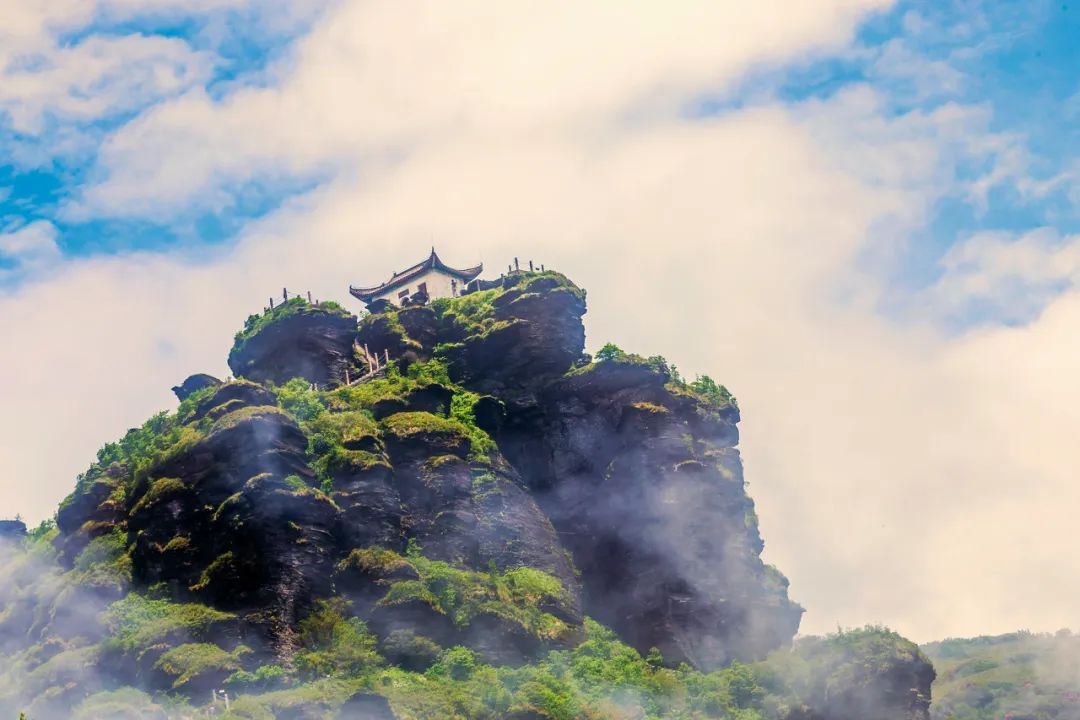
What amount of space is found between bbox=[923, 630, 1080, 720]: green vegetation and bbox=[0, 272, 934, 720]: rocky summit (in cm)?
2970

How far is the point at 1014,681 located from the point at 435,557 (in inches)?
2297

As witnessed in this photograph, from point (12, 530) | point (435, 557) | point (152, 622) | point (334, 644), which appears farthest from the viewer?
point (12, 530)

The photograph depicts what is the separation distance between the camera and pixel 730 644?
79375mm

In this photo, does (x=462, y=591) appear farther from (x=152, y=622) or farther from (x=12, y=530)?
(x=12, y=530)

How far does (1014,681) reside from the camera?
114688 millimetres

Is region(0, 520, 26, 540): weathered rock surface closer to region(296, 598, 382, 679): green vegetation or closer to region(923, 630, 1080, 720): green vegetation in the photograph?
region(296, 598, 382, 679): green vegetation

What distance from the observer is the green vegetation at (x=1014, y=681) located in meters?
105

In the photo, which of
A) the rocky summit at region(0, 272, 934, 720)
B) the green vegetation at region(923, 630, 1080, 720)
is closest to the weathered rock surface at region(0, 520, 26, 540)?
the rocky summit at region(0, 272, 934, 720)

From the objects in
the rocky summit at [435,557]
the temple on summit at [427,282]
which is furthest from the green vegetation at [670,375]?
the temple on summit at [427,282]

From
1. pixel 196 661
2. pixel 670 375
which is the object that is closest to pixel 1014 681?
pixel 670 375

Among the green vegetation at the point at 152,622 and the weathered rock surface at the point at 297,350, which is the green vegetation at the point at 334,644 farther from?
the weathered rock surface at the point at 297,350

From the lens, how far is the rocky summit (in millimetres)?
67438

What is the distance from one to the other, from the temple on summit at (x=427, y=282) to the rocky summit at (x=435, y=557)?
56.4 ft

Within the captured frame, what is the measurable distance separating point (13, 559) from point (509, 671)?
28568 millimetres
